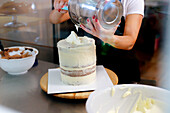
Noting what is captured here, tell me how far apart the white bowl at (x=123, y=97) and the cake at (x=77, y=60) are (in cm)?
23

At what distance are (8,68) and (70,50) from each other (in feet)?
1.15

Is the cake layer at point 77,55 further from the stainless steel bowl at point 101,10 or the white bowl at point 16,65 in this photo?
the white bowl at point 16,65

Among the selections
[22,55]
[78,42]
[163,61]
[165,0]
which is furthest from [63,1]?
[163,61]

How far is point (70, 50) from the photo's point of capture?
Answer: 77cm

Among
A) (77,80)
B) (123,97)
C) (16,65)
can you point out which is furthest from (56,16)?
(123,97)

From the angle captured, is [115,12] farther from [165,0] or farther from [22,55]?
[165,0]

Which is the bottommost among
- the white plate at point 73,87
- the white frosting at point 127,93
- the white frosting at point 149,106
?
the white plate at point 73,87

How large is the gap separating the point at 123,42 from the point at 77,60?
1.01ft

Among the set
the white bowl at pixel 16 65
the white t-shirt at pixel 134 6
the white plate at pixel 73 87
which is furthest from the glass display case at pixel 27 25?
the white t-shirt at pixel 134 6

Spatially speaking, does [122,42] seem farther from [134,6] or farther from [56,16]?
[56,16]

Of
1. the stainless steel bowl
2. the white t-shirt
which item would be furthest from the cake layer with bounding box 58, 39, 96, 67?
the white t-shirt

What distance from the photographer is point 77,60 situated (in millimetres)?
779

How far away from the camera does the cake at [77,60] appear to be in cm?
77

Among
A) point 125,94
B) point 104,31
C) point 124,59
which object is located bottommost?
point 124,59
